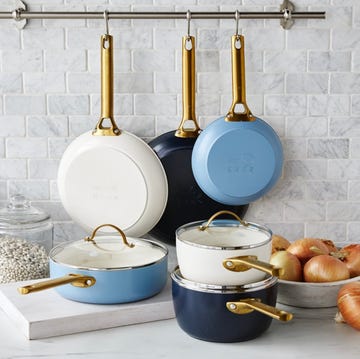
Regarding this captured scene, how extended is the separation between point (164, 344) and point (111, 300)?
15cm

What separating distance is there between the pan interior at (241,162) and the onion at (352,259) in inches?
10.5

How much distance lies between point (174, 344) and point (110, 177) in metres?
0.55

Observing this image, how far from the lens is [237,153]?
1733mm

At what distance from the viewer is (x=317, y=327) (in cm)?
142

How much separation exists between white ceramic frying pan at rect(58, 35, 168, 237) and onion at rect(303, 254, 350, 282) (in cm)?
42

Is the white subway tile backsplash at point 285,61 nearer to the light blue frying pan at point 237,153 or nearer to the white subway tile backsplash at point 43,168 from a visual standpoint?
the light blue frying pan at point 237,153

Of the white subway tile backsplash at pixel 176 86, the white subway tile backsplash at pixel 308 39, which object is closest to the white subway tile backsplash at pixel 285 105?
the white subway tile backsplash at pixel 176 86

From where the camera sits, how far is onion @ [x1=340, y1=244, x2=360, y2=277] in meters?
1.56

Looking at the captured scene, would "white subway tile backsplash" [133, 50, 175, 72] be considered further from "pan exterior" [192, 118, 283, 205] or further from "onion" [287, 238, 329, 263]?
"onion" [287, 238, 329, 263]

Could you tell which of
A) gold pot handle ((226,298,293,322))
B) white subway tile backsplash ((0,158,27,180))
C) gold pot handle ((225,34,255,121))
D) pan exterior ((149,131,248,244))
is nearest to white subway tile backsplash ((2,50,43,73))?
white subway tile backsplash ((0,158,27,180))

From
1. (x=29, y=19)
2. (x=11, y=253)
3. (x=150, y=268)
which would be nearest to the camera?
(x=150, y=268)

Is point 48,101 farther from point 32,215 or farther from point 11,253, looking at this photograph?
point 11,253

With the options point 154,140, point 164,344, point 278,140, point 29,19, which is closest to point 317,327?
point 164,344

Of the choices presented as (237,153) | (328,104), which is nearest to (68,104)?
(237,153)
